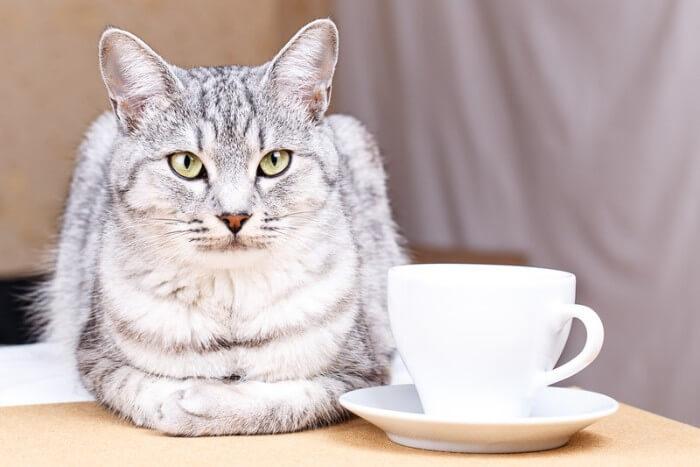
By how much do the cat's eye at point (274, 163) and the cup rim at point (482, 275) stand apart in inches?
8.3

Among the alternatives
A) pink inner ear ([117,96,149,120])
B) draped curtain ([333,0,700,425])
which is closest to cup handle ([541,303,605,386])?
pink inner ear ([117,96,149,120])

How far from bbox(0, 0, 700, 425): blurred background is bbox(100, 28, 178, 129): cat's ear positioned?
89 cm

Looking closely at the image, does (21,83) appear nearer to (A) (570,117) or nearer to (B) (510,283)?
(A) (570,117)

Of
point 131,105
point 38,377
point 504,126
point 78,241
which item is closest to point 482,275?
point 131,105

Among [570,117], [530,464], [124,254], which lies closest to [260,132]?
[124,254]

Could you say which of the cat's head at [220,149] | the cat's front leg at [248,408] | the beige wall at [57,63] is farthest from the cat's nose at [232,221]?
the beige wall at [57,63]

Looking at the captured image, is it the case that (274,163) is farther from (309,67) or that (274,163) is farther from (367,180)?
(367,180)

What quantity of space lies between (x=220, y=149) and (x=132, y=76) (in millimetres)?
163

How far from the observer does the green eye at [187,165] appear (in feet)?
3.50

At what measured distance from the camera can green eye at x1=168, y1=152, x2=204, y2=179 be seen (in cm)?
107

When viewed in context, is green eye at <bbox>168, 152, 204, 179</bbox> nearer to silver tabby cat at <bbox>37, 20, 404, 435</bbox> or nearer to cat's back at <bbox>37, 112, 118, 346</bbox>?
silver tabby cat at <bbox>37, 20, 404, 435</bbox>

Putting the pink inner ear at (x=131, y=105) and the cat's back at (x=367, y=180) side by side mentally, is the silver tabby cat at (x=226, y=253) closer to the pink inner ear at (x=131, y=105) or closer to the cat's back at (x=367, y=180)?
the pink inner ear at (x=131, y=105)

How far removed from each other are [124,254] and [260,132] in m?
0.22

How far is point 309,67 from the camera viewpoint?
1.16 m
